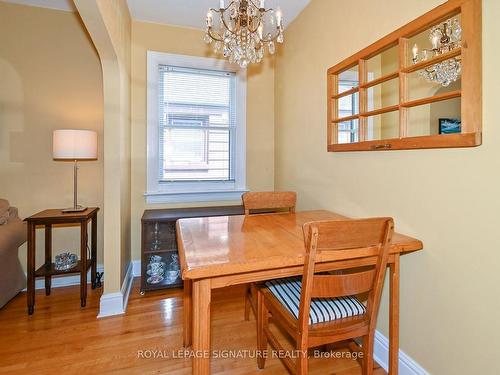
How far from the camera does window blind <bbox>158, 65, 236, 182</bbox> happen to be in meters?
2.88

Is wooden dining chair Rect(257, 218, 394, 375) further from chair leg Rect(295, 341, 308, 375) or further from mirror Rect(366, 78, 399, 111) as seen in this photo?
mirror Rect(366, 78, 399, 111)

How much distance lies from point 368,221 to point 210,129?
2.23 meters

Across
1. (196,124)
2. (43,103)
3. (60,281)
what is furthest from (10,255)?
(196,124)

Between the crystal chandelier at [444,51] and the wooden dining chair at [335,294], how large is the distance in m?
0.74

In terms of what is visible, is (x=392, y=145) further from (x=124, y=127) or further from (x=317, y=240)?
(x=124, y=127)

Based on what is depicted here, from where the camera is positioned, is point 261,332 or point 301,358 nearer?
point 301,358

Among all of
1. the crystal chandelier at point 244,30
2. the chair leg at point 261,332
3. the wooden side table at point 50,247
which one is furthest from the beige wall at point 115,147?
the chair leg at point 261,332

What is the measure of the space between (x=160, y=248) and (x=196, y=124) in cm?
133

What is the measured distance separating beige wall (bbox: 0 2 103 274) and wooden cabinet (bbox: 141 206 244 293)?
2.37ft

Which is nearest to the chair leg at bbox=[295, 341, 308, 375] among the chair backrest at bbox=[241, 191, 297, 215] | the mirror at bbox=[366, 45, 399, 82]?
the chair backrest at bbox=[241, 191, 297, 215]

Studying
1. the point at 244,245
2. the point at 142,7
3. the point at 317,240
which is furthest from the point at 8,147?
the point at 317,240

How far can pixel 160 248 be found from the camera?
2.57 metres

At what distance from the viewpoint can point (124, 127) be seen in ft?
7.75

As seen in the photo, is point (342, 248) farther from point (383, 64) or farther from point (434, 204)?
point (383, 64)
